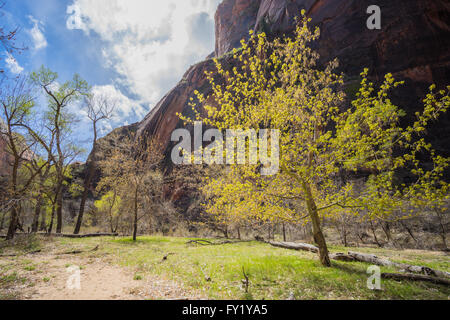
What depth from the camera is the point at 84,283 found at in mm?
6781

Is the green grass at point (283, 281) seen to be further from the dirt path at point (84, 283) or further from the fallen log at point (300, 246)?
the fallen log at point (300, 246)

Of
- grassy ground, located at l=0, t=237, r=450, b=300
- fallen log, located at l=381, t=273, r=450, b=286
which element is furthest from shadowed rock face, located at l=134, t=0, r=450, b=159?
fallen log, located at l=381, t=273, r=450, b=286

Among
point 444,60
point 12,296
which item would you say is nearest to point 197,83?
point 444,60

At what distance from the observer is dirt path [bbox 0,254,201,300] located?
579 cm

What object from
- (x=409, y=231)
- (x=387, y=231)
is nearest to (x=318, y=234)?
(x=387, y=231)

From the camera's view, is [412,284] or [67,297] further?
[412,284]

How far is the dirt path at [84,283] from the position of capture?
5.79 metres

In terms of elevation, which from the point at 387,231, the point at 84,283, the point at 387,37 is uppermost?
the point at 387,37

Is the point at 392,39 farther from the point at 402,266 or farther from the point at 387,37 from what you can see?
the point at 402,266
